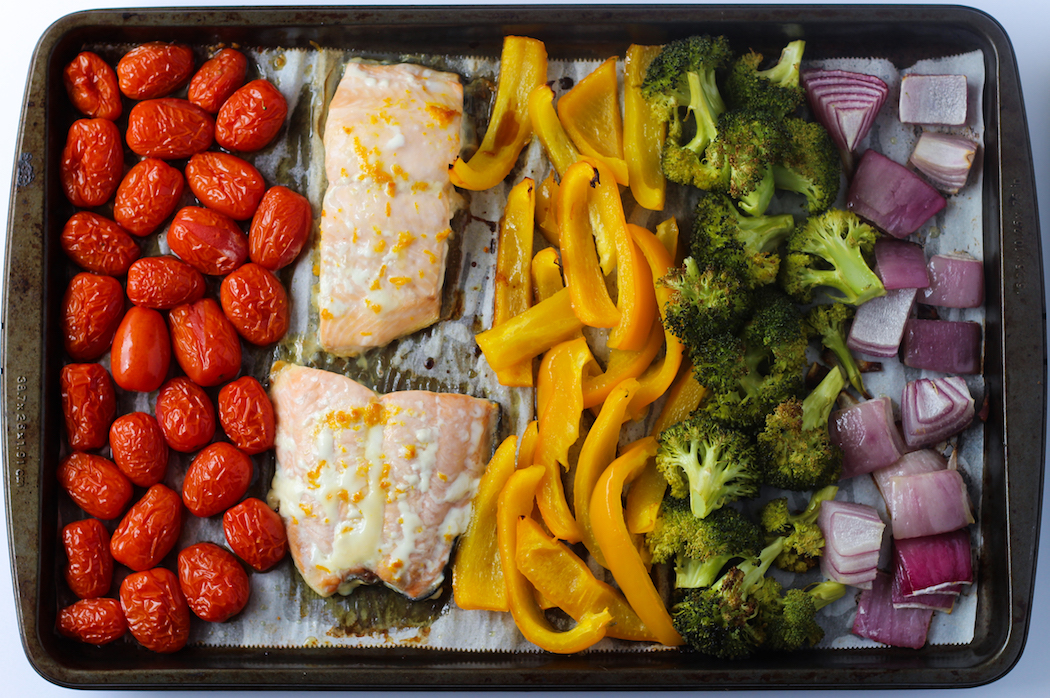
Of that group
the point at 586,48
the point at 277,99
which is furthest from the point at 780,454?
the point at 277,99

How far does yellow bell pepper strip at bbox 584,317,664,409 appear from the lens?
9.50 ft

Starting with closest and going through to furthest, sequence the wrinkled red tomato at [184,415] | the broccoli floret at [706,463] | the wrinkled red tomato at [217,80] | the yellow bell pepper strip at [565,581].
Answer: the broccoli floret at [706,463]
the yellow bell pepper strip at [565,581]
the wrinkled red tomato at [184,415]
the wrinkled red tomato at [217,80]

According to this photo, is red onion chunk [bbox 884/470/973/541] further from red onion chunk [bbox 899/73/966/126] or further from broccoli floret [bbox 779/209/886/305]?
red onion chunk [bbox 899/73/966/126]

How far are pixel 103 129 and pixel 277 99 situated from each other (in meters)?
0.69

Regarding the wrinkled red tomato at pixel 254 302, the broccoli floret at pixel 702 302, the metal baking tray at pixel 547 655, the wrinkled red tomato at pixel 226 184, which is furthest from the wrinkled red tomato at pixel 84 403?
the broccoli floret at pixel 702 302

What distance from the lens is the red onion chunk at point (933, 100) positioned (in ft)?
9.53

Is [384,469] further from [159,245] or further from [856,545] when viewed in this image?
[856,545]

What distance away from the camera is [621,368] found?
2.91m

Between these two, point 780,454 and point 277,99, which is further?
point 277,99

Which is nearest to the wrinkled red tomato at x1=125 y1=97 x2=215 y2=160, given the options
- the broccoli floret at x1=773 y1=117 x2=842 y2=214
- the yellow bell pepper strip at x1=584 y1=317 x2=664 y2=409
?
the yellow bell pepper strip at x1=584 y1=317 x2=664 y2=409

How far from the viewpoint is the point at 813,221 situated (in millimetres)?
2873

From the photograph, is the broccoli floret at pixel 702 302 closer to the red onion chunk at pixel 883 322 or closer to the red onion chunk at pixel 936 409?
the red onion chunk at pixel 883 322

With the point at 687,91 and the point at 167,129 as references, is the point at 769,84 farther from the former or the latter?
the point at 167,129

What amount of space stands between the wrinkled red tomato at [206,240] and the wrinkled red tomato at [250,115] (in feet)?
1.05
